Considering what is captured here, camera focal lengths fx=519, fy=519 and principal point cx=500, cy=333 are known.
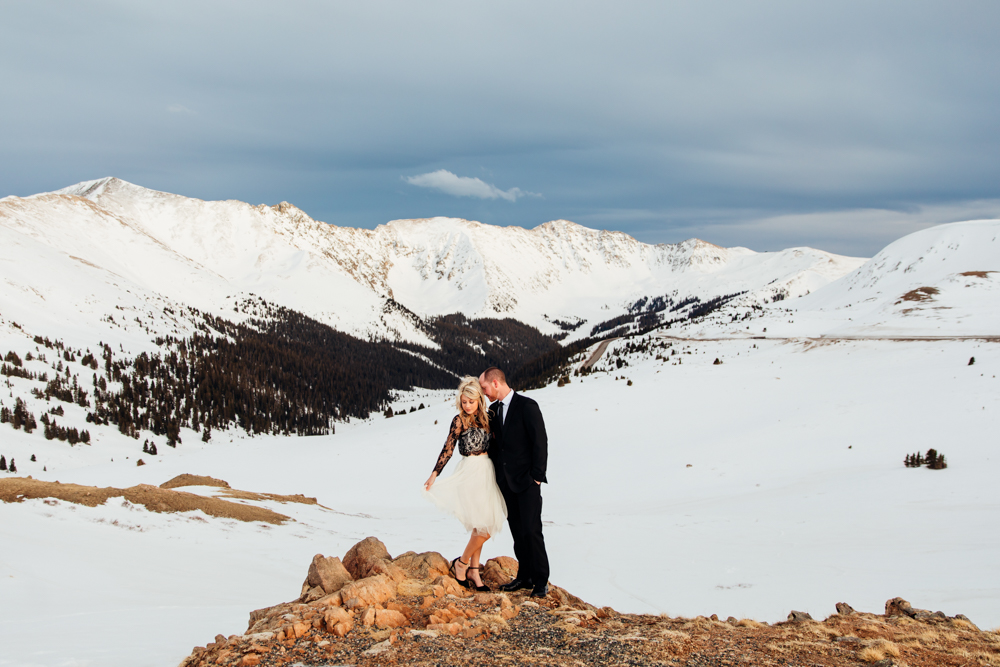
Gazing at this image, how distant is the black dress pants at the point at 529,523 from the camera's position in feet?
23.6

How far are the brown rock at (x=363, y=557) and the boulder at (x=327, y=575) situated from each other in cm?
27

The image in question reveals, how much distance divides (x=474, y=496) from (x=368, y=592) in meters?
1.78

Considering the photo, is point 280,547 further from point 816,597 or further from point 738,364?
point 738,364

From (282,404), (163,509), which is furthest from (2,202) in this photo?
(163,509)

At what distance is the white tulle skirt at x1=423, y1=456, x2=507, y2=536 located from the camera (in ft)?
23.5

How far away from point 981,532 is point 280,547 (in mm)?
17500

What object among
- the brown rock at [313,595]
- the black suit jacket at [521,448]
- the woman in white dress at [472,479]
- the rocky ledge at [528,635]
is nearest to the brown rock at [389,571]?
the rocky ledge at [528,635]

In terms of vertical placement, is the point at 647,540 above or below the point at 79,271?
below

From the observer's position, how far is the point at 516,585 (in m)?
7.59

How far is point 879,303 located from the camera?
67.3 m

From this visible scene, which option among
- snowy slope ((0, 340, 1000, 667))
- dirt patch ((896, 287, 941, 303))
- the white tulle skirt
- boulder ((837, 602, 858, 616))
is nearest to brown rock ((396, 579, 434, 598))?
the white tulle skirt

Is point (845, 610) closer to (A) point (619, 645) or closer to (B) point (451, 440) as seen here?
(A) point (619, 645)

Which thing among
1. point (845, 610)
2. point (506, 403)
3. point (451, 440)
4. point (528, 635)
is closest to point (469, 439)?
point (451, 440)

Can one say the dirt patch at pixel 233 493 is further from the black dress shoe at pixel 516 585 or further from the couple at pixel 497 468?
the couple at pixel 497 468
